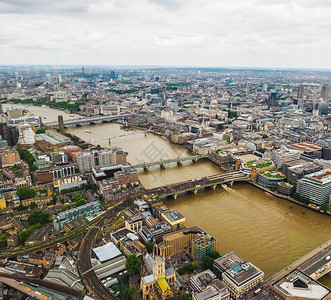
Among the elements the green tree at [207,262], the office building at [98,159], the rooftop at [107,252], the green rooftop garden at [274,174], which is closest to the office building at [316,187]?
the green rooftop garden at [274,174]

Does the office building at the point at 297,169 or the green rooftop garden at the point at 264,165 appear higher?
the office building at the point at 297,169

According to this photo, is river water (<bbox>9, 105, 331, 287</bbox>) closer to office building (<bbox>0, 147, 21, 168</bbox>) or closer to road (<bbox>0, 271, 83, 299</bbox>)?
road (<bbox>0, 271, 83, 299</bbox>)

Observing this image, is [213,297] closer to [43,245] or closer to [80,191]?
[43,245]

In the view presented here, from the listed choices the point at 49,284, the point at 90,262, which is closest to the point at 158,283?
the point at 90,262

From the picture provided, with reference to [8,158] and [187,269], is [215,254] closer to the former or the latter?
[187,269]

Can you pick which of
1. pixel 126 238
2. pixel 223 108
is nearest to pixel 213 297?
pixel 126 238

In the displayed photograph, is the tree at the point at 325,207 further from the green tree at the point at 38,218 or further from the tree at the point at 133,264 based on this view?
the green tree at the point at 38,218
